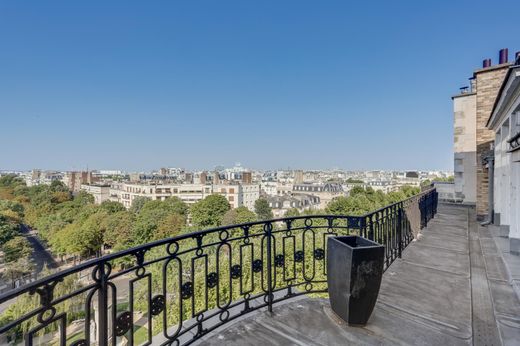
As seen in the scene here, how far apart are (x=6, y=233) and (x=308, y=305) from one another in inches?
1624

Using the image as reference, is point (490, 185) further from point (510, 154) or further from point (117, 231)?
point (117, 231)

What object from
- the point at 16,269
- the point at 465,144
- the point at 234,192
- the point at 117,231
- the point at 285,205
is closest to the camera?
the point at 465,144

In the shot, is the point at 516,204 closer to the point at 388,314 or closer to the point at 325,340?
the point at 388,314

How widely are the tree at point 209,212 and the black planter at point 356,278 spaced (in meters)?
40.3

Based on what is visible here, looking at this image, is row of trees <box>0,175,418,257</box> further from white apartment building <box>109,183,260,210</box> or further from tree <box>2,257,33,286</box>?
white apartment building <box>109,183,260,210</box>

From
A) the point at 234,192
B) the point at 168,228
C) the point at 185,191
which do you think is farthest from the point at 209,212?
the point at 185,191

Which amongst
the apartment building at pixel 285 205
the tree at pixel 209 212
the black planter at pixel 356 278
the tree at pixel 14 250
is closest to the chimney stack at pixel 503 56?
the black planter at pixel 356 278

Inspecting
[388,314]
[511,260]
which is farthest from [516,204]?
[388,314]

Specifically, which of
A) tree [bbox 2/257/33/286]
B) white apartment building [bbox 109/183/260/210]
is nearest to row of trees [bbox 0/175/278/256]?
tree [bbox 2/257/33/286]

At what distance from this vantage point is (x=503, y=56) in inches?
396

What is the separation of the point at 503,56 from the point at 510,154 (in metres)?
6.72

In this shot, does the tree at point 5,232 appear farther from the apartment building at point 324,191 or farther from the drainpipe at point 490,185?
the apartment building at point 324,191

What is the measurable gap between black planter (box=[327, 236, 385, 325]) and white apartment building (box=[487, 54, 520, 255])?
158 inches

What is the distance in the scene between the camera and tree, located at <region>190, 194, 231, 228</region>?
42.4 meters
